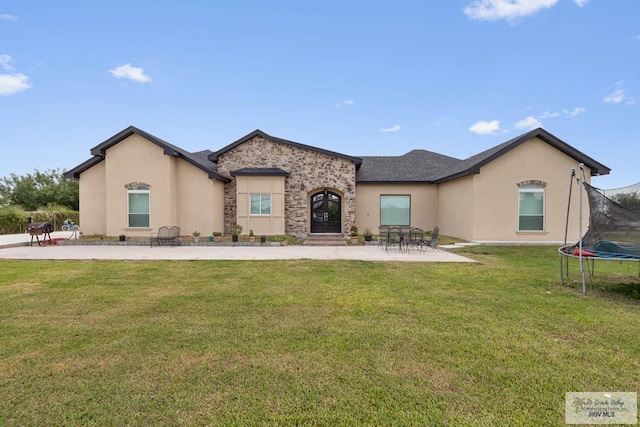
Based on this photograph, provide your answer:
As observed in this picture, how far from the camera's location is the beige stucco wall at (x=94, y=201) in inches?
644

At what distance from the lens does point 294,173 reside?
1723cm

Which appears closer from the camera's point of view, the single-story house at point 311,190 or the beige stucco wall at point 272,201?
the single-story house at point 311,190

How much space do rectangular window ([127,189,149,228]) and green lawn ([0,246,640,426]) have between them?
9269 millimetres

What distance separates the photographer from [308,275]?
7562mm

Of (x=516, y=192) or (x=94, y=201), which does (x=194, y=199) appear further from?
(x=516, y=192)

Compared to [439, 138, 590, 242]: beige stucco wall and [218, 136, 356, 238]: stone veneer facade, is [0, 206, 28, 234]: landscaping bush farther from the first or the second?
[439, 138, 590, 242]: beige stucco wall

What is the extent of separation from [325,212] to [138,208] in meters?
9.65

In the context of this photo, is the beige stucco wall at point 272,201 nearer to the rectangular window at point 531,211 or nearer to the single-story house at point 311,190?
the single-story house at point 311,190

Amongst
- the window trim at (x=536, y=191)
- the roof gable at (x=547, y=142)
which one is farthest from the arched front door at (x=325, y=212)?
the window trim at (x=536, y=191)

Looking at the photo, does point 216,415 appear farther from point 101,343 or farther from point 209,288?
point 209,288

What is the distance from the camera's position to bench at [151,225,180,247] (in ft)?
46.1

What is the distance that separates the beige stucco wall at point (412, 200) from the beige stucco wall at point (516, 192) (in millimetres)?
3944

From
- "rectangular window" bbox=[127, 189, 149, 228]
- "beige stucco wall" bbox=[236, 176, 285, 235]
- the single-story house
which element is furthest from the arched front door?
"rectangular window" bbox=[127, 189, 149, 228]

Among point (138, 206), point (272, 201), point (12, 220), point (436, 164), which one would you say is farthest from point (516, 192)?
point (12, 220)
